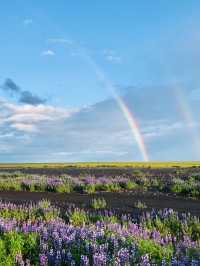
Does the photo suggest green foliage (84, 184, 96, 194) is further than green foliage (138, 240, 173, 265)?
Yes

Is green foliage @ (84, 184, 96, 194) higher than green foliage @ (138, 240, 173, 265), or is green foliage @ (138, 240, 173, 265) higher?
green foliage @ (84, 184, 96, 194)

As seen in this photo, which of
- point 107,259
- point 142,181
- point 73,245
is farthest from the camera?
point 142,181

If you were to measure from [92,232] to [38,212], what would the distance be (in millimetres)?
7473

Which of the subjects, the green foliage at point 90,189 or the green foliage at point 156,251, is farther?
the green foliage at point 90,189

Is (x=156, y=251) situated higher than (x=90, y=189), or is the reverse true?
(x=90, y=189)

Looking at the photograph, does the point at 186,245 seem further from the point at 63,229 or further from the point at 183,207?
the point at 183,207

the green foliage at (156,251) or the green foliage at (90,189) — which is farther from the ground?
the green foliage at (90,189)

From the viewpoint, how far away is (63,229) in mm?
8469

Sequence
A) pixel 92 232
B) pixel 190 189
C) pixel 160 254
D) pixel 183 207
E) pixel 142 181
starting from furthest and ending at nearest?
pixel 142 181 < pixel 190 189 < pixel 183 207 < pixel 92 232 < pixel 160 254

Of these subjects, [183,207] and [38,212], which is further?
[183,207]

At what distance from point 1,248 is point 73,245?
1.07 metres

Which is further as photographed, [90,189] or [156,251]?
[90,189]

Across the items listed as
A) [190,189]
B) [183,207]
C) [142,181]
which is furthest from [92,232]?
[142,181]

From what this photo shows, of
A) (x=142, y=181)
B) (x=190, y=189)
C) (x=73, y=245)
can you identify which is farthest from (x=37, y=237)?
(x=142, y=181)
